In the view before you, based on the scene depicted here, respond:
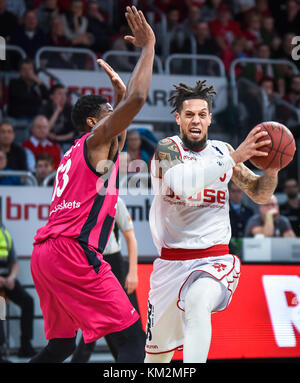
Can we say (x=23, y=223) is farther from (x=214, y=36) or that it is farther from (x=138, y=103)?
(x=214, y=36)

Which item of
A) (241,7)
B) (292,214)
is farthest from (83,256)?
(241,7)

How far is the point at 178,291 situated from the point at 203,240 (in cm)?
38

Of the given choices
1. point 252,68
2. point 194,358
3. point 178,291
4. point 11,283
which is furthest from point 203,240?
point 252,68

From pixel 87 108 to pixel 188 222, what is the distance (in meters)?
1.05

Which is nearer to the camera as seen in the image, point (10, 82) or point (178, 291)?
point (178, 291)

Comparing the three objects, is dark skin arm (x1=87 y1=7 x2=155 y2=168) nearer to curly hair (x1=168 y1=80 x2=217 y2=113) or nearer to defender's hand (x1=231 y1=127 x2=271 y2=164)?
defender's hand (x1=231 y1=127 x2=271 y2=164)

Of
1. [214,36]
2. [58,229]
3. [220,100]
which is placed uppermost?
[214,36]

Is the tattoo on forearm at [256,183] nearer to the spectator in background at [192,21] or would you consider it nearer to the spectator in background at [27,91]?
the spectator in background at [27,91]

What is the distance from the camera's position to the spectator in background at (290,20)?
12.4 m

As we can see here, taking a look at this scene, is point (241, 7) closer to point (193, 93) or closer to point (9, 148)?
point (9, 148)

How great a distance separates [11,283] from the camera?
669 cm

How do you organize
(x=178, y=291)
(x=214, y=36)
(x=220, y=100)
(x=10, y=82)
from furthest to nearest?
(x=214, y=36)
(x=220, y=100)
(x=10, y=82)
(x=178, y=291)

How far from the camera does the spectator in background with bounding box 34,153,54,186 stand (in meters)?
7.83

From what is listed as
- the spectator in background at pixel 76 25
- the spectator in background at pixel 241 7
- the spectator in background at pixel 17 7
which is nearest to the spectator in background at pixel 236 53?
the spectator in background at pixel 241 7
